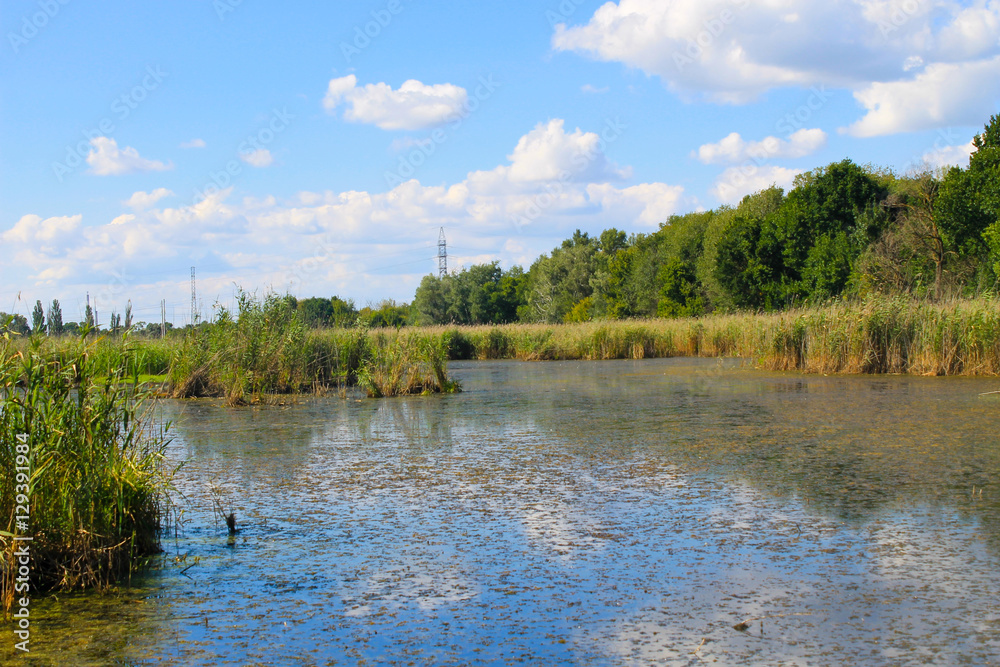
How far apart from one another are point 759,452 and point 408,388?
794cm

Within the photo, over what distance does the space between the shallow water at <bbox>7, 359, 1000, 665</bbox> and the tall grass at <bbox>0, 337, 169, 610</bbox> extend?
0.21 metres

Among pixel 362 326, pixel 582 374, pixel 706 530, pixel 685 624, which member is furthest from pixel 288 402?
pixel 685 624

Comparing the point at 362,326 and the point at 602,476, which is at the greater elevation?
the point at 362,326

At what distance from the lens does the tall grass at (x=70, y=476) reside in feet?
13.1

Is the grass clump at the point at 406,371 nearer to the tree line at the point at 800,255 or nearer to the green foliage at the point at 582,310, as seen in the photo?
the tree line at the point at 800,255

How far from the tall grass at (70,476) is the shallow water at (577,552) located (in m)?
0.21

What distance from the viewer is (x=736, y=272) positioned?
39156 mm

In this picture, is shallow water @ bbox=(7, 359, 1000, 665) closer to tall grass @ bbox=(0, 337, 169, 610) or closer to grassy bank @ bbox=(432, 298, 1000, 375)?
tall grass @ bbox=(0, 337, 169, 610)

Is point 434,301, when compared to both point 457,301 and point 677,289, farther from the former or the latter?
point 677,289

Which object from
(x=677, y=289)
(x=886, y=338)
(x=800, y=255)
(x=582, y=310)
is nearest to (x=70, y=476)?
(x=886, y=338)

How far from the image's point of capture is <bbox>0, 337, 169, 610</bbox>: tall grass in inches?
157

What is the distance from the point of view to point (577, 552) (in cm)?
452

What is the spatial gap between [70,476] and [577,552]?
261 cm

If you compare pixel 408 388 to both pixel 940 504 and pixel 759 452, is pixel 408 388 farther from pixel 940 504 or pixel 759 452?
pixel 940 504
